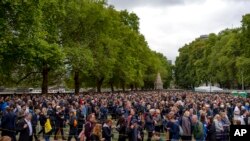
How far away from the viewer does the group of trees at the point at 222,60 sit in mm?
75375

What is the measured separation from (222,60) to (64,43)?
50.6 m

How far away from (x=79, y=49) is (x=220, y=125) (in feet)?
115

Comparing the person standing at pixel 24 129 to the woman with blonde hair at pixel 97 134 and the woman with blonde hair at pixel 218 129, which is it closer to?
the woman with blonde hair at pixel 97 134

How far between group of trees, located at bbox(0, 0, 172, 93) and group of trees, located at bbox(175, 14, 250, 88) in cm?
1778

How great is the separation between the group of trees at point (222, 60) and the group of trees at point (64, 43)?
17.8 m

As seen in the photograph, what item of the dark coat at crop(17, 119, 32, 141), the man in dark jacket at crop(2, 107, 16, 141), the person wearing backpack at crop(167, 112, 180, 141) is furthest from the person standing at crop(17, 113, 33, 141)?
the person wearing backpack at crop(167, 112, 180, 141)

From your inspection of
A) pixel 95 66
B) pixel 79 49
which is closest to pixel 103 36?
pixel 95 66

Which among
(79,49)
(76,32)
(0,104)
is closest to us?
(0,104)

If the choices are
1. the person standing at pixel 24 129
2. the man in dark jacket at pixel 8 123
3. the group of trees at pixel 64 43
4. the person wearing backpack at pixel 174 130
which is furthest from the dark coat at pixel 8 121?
the group of trees at pixel 64 43

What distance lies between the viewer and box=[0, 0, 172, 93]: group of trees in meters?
30.0

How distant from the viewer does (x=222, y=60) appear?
309 feet

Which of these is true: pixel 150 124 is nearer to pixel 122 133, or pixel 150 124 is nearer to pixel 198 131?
pixel 122 133

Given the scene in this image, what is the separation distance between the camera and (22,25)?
29734 millimetres

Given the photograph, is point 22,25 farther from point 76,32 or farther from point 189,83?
point 189,83
